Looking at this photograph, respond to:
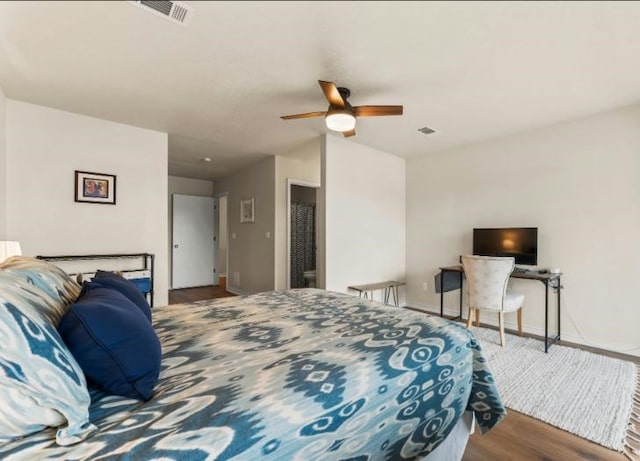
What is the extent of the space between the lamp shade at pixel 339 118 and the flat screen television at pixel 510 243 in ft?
7.60

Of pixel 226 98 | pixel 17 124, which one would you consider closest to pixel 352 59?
pixel 226 98

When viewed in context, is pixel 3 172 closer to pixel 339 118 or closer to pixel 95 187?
pixel 95 187

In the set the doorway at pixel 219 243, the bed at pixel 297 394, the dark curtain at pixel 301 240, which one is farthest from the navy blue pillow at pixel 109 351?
the doorway at pixel 219 243

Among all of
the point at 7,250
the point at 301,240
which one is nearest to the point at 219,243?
the point at 301,240

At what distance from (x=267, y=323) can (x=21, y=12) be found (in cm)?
141

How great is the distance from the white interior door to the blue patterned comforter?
466 cm

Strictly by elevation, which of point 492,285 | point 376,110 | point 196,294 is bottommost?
point 196,294

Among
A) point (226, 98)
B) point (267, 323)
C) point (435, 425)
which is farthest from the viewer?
point (226, 98)

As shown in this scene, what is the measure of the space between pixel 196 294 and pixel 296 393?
16.8 ft

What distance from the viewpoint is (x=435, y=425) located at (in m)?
1.27

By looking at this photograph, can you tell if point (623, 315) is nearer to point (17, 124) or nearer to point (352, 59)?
point (352, 59)

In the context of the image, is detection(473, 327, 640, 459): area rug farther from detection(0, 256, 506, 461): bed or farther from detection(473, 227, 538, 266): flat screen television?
detection(473, 227, 538, 266): flat screen television

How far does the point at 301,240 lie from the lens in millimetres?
5352

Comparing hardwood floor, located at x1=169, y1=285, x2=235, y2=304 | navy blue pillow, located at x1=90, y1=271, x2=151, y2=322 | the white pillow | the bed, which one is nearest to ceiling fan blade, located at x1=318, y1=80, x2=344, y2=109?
the bed
